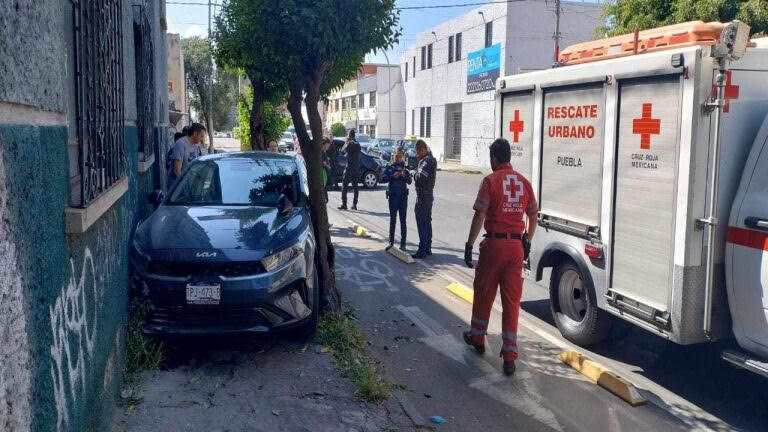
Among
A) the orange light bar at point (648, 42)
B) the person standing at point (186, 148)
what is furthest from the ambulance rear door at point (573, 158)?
the person standing at point (186, 148)

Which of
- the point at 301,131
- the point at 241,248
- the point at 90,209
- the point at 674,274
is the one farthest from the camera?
the point at 301,131

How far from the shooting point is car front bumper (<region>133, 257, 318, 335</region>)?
18.2 feet

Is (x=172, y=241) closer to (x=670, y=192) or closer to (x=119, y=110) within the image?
(x=119, y=110)

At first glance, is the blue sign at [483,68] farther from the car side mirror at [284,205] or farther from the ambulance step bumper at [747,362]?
the ambulance step bumper at [747,362]

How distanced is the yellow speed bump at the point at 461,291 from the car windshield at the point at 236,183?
8.16 ft

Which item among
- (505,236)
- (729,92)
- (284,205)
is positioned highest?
(729,92)

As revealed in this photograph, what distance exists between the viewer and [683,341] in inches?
201

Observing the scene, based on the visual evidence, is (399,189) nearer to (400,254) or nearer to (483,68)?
(400,254)

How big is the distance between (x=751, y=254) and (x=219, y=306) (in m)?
3.96

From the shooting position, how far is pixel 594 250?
6.12 m

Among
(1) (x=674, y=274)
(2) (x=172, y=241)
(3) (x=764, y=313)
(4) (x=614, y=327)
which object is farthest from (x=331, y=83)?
(3) (x=764, y=313)

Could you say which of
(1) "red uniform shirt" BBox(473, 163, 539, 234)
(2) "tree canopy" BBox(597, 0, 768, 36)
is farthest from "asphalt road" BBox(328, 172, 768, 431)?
(2) "tree canopy" BBox(597, 0, 768, 36)

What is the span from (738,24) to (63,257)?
4377 millimetres

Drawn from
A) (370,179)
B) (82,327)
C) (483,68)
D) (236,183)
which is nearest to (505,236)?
(236,183)
